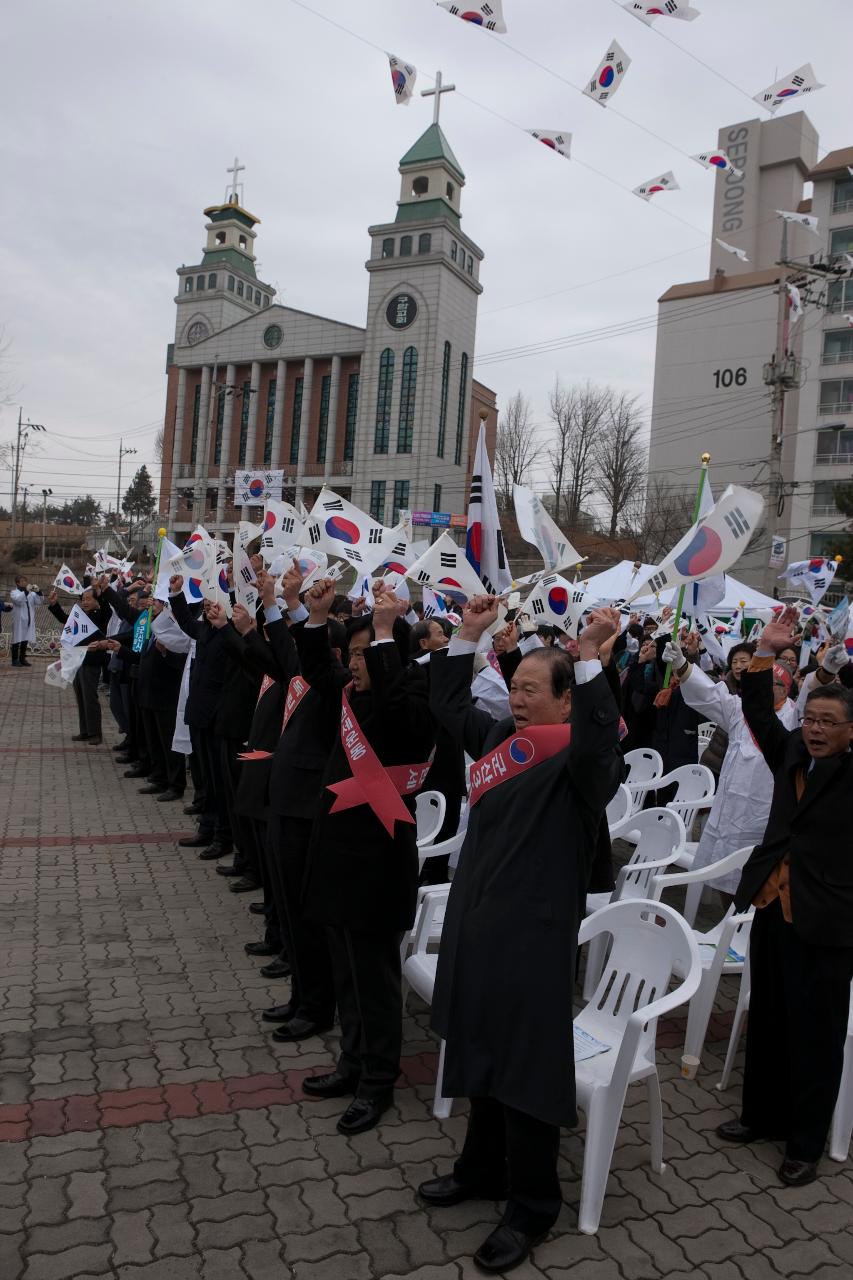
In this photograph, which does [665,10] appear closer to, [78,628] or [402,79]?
[402,79]

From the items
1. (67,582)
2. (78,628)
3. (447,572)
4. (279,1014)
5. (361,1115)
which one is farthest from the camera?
(67,582)

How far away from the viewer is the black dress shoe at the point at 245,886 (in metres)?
6.42

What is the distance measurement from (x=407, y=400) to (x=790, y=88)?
154ft

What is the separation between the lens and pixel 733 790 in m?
5.30

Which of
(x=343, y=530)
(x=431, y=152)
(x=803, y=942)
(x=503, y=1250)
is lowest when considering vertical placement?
(x=503, y=1250)

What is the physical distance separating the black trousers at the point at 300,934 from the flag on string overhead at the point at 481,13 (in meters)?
6.61

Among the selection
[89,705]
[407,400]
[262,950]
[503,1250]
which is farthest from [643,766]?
[407,400]

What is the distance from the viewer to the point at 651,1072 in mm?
3291

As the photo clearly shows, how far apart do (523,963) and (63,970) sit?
124 inches

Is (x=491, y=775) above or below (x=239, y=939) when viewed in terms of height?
above

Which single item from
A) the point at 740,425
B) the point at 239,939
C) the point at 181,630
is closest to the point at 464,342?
the point at 740,425

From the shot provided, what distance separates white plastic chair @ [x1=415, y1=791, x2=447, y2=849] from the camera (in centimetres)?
554

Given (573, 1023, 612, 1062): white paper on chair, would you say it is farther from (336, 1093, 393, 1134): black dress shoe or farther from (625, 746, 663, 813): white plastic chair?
(625, 746, 663, 813): white plastic chair

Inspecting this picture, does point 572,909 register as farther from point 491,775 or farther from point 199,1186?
point 199,1186
